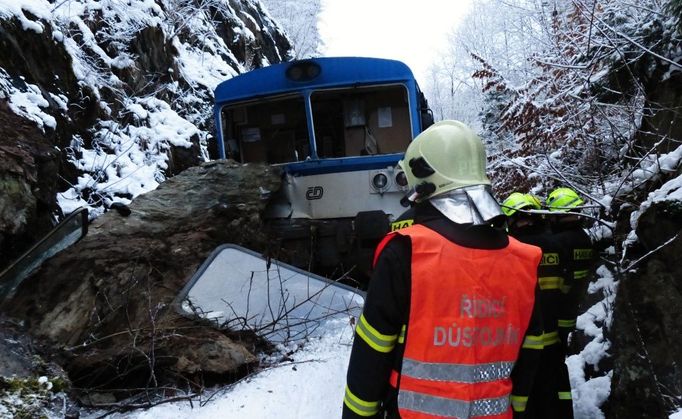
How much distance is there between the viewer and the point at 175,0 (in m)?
9.16

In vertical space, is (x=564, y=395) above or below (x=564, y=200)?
below

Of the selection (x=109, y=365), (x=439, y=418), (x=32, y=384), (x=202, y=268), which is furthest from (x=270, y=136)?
(x=439, y=418)

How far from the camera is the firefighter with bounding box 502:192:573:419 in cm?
205

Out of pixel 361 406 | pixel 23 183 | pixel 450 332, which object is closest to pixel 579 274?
pixel 450 332

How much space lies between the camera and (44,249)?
117 inches

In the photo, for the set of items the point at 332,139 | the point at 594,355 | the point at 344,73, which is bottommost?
the point at 594,355

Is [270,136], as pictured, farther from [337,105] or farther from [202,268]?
[202,268]

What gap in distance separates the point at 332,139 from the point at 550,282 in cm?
338

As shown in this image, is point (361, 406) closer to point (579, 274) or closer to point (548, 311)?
point (548, 311)

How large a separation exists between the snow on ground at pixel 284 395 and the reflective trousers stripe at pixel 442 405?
1.23 metres

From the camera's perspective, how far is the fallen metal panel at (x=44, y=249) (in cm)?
273

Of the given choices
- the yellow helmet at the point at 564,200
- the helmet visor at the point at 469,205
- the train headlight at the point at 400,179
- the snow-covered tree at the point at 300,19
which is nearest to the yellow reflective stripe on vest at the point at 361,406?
the helmet visor at the point at 469,205

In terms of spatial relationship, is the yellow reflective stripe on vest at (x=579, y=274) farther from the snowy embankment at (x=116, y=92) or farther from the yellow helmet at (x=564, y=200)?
the snowy embankment at (x=116, y=92)

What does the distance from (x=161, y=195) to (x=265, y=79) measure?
1.95m
